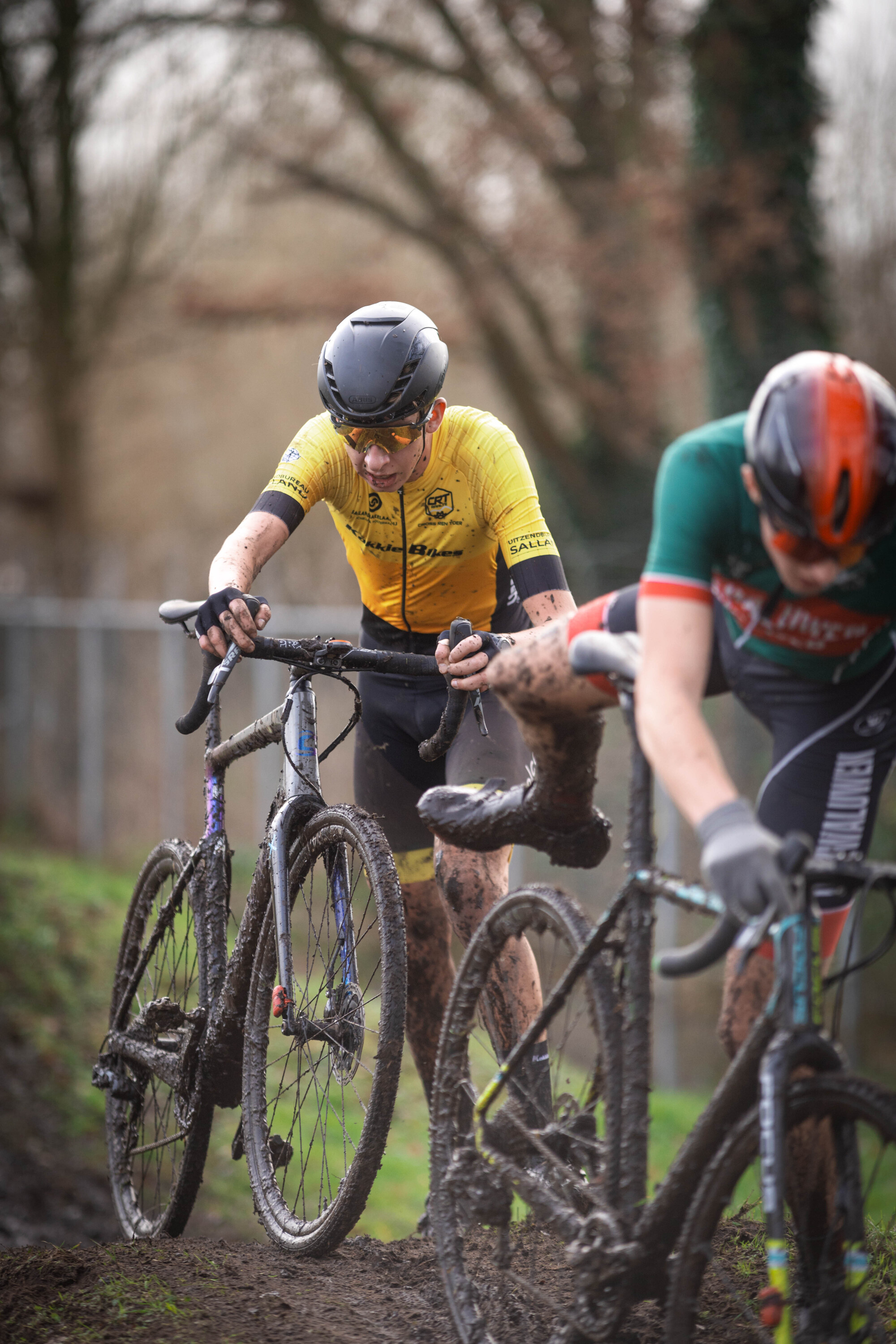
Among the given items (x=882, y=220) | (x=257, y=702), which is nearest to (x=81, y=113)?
(x=257, y=702)

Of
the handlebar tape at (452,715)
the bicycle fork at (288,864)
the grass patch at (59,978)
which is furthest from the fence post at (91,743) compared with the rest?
the handlebar tape at (452,715)

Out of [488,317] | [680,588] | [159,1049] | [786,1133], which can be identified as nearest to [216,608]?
[680,588]

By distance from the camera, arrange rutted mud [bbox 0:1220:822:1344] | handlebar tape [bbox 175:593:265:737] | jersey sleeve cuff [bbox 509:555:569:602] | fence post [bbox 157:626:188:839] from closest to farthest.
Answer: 1. rutted mud [bbox 0:1220:822:1344]
2. jersey sleeve cuff [bbox 509:555:569:602]
3. handlebar tape [bbox 175:593:265:737]
4. fence post [bbox 157:626:188:839]

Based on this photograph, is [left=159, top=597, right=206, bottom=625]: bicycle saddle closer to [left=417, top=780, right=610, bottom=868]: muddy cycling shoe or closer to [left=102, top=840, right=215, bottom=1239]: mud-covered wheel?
[left=102, top=840, right=215, bottom=1239]: mud-covered wheel

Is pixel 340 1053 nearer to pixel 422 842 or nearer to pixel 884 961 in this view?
pixel 422 842

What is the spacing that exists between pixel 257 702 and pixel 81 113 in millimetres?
8871

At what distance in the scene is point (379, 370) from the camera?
138 inches

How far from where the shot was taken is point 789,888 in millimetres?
2254

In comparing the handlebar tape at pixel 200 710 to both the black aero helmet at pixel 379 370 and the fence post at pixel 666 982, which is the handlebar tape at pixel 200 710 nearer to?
the black aero helmet at pixel 379 370

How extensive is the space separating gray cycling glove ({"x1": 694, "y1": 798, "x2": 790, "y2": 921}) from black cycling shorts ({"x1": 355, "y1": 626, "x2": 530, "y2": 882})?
163 centimetres

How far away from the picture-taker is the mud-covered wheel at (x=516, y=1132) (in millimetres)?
2803

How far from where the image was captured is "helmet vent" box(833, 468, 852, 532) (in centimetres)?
225

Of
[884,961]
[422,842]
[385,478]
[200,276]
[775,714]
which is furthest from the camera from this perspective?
[200,276]

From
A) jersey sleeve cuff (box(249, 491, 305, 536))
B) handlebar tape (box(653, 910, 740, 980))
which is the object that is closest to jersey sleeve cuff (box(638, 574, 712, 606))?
handlebar tape (box(653, 910, 740, 980))
